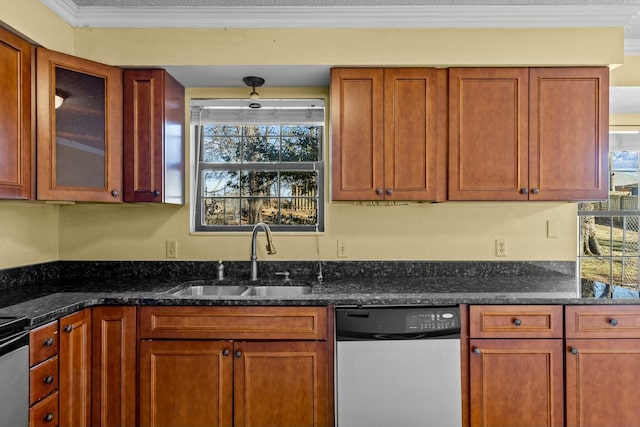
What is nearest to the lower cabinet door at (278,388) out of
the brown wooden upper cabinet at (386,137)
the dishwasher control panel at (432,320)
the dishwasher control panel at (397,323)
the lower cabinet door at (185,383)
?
the lower cabinet door at (185,383)

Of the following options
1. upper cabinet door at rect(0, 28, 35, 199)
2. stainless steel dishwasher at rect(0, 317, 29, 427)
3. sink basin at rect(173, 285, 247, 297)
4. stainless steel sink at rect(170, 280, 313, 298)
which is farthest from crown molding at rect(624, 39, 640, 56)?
stainless steel dishwasher at rect(0, 317, 29, 427)

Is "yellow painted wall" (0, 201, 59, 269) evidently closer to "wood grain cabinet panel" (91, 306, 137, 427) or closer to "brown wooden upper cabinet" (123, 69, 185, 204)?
"brown wooden upper cabinet" (123, 69, 185, 204)

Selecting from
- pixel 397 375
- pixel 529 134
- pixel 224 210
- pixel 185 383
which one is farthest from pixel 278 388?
pixel 529 134

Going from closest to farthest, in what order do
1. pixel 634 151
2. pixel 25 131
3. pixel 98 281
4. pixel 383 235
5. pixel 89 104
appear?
pixel 25 131
pixel 89 104
pixel 98 281
pixel 383 235
pixel 634 151

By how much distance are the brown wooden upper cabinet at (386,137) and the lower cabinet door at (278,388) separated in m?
0.92

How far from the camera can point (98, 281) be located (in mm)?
2484

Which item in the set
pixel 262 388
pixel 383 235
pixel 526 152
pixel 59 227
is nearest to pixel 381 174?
pixel 383 235

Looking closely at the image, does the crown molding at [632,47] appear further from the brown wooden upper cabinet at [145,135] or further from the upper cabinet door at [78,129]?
the upper cabinet door at [78,129]

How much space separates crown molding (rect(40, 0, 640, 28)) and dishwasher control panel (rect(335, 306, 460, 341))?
159 centimetres

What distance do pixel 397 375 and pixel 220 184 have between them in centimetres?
171

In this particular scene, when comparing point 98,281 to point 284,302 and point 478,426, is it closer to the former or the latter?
point 284,302

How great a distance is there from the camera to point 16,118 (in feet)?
6.21

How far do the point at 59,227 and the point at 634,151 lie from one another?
13.7ft

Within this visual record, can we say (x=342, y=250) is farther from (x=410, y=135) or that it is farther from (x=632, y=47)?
(x=632, y=47)
